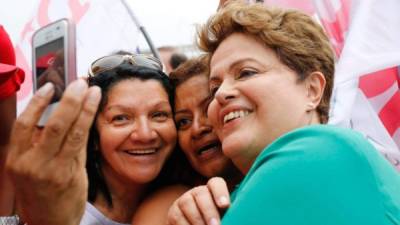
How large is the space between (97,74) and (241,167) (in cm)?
71

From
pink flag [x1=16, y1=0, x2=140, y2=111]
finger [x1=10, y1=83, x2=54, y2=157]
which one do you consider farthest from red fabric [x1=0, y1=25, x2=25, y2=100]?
pink flag [x1=16, y1=0, x2=140, y2=111]

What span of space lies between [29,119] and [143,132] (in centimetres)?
107

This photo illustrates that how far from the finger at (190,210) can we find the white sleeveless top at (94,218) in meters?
0.60

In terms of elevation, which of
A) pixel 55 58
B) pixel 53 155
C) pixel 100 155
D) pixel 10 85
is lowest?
pixel 100 155

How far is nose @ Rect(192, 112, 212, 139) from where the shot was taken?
2047 mm

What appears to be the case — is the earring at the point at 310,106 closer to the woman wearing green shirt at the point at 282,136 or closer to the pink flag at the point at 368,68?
the woman wearing green shirt at the point at 282,136

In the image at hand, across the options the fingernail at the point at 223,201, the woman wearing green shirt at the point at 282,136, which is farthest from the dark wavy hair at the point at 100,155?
the fingernail at the point at 223,201

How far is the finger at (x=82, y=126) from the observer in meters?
0.94

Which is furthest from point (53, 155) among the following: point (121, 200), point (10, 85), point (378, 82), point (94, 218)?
point (378, 82)

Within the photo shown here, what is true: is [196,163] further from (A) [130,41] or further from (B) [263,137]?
(A) [130,41]

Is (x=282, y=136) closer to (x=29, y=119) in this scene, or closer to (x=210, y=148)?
(x=29, y=119)

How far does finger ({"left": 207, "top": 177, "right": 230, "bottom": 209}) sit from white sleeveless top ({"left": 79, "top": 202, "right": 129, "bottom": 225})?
651 mm

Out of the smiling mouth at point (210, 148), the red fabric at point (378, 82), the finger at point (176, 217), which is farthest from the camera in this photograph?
the red fabric at point (378, 82)

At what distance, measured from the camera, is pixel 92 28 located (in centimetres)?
420
